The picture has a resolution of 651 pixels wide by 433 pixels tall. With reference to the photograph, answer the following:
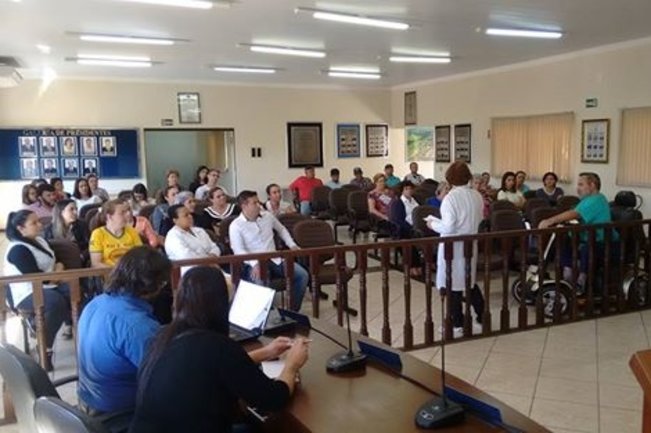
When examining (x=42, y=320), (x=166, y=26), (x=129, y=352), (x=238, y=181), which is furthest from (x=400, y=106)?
(x=129, y=352)

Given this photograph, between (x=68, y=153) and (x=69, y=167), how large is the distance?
0.27 metres

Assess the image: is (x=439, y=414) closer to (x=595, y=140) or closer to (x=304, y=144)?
(x=595, y=140)

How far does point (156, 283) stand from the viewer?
2168 mm

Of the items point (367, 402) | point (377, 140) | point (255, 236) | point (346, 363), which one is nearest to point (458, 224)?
point (255, 236)

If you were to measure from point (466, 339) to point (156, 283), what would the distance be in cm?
291

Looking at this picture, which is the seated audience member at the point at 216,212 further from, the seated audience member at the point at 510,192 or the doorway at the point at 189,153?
the doorway at the point at 189,153

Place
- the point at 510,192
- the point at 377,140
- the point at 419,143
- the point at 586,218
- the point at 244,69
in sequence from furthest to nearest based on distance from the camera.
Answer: the point at 377,140, the point at 419,143, the point at 244,69, the point at 510,192, the point at 586,218

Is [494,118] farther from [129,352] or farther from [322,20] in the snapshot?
[129,352]

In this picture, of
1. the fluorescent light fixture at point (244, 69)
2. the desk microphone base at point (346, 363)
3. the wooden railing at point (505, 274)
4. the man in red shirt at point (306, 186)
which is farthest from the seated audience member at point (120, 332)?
the fluorescent light fixture at point (244, 69)

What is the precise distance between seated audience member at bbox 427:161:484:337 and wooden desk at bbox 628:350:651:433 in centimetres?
301

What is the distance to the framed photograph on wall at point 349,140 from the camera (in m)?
13.9

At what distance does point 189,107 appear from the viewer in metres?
12.2

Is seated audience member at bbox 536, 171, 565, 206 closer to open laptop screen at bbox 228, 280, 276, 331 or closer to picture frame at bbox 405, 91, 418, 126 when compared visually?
picture frame at bbox 405, 91, 418, 126

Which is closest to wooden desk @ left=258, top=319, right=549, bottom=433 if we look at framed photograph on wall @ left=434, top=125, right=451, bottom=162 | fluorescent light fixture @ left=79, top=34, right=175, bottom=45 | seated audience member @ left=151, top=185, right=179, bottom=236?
seated audience member @ left=151, top=185, right=179, bottom=236
